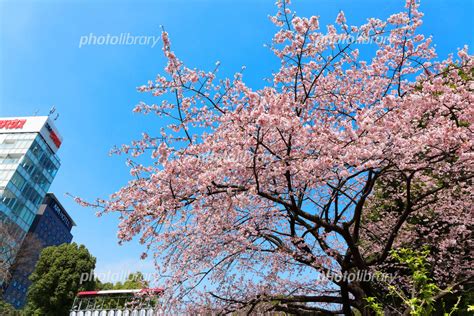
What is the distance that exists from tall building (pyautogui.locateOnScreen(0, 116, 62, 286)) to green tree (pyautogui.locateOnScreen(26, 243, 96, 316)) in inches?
606

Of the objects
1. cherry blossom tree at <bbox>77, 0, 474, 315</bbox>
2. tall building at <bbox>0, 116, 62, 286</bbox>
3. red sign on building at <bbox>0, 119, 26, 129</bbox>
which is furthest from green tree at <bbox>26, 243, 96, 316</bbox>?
red sign on building at <bbox>0, 119, 26, 129</bbox>

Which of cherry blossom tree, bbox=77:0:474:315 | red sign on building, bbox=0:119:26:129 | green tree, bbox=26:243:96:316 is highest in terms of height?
red sign on building, bbox=0:119:26:129

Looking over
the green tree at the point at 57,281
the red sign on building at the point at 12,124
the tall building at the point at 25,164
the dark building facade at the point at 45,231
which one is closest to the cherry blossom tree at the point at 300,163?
the green tree at the point at 57,281

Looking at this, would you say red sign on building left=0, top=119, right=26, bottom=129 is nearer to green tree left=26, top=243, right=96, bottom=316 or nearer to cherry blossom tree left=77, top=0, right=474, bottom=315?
green tree left=26, top=243, right=96, bottom=316

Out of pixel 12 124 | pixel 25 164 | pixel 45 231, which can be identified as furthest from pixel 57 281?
pixel 45 231

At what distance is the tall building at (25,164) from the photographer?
4262 cm

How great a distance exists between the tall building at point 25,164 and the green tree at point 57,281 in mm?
15397

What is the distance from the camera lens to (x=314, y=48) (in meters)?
6.76

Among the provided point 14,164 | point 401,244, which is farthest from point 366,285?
point 14,164

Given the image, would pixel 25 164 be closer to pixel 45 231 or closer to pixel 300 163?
pixel 45 231

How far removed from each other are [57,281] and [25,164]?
26440 millimetres

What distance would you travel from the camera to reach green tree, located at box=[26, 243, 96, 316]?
81.2 ft

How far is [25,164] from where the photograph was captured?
4550 centimetres

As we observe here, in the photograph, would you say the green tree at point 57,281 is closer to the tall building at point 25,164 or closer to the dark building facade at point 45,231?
the dark building facade at point 45,231
